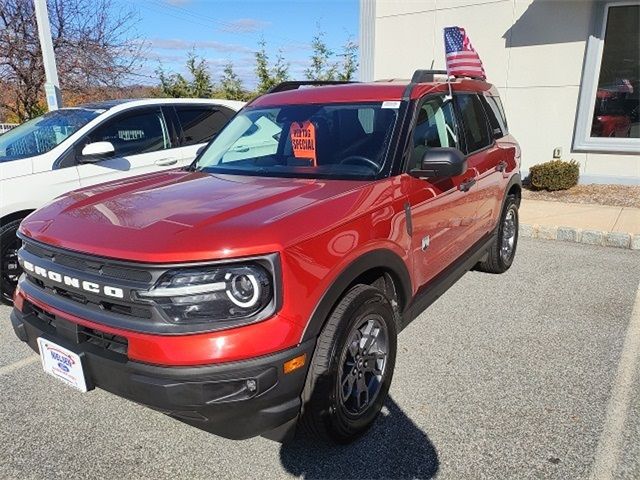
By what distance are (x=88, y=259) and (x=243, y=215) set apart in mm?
703

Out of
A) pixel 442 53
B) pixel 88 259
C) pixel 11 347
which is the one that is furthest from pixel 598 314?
pixel 442 53

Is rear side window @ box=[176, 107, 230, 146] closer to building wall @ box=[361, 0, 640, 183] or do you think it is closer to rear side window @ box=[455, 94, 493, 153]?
rear side window @ box=[455, 94, 493, 153]

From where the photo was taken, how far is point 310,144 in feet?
10.6

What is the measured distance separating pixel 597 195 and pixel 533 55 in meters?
2.82

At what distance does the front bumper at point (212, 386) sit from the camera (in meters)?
1.96

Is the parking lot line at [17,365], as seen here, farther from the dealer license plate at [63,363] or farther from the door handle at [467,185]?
the door handle at [467,185]

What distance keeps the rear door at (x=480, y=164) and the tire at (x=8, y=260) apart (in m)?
3.71

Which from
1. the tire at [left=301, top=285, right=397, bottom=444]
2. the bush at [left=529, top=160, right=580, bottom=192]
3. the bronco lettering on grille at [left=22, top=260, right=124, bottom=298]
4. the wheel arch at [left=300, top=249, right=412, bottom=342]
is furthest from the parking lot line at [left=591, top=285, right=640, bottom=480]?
the bush at [left=529, top=160, right=580, bottom=192]

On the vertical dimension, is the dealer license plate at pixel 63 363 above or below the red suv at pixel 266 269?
below

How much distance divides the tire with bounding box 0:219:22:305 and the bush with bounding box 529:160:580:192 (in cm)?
799

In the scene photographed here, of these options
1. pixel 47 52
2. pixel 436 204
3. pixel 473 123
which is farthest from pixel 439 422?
pixel 47 52

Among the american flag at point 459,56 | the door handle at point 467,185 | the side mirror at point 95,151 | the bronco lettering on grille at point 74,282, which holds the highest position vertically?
the american flag at point 459,56

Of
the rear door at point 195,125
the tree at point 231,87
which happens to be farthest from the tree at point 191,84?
the rear door at point 195,125

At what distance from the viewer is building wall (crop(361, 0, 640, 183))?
28.1ft
